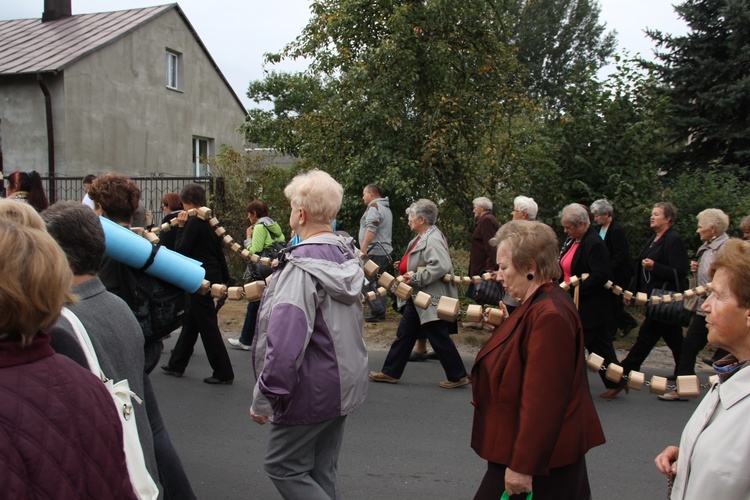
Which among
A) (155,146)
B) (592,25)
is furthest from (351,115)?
(592,25)

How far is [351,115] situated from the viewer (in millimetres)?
10930

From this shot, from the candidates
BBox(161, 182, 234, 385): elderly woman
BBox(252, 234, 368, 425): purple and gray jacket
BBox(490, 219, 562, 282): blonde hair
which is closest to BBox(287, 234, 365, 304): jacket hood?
BBox(252, 234, 368, 425): purple and gray jacket

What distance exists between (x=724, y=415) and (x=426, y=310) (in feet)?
14.1

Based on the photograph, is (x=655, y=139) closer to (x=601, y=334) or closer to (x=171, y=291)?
(x=601, y=334)

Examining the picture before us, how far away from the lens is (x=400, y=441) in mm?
4910

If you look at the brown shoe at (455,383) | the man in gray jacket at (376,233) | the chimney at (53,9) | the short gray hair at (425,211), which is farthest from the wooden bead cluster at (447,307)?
the chimney at (53,9)

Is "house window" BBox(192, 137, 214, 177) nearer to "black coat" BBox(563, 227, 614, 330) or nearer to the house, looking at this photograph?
the house

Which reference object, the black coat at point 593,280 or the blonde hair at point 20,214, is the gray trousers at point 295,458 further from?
the black coat at point 593,280

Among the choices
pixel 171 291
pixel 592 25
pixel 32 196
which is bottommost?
pixel 171 291

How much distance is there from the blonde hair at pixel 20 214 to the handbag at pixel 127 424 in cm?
47

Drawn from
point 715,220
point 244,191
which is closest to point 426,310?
point 715,220

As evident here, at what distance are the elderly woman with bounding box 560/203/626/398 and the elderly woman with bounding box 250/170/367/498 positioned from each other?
3668 mm

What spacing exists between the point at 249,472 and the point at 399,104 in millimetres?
7763

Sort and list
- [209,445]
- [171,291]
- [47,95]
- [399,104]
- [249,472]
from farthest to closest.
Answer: [47,95] → [399,104] → [209,445] → [249,472] → [171,291]
